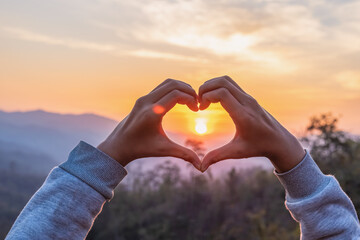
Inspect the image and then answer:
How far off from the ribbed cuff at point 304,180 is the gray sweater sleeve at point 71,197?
52 cm

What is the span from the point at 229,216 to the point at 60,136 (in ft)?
212

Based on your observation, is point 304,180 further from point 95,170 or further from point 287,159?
point 95,170

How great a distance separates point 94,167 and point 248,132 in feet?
1.51

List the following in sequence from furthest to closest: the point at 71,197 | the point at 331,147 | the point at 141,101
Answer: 1. the point at 331,147
2. the point at 141,101
3. the point at 71,197

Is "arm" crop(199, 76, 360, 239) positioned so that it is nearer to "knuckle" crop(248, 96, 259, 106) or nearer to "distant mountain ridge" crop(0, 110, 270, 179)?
"knuckle" crop(248, 96, 259, 106)

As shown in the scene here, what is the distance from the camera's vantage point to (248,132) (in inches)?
47.6

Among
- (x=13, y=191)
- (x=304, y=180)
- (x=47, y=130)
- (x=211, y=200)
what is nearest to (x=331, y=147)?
(x=211, y=200)

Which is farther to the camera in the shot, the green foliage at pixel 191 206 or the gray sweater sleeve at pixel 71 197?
the green foliage at pixel 191 206

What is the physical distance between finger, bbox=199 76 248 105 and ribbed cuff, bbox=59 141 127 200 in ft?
1.18

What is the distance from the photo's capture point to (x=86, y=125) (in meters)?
70.8

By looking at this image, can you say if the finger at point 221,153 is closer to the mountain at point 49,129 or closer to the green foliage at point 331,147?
the green foliage at point 331,147

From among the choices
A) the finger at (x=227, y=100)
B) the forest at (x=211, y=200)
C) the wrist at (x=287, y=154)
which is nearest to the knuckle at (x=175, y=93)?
the finger at (x=227, y=100)

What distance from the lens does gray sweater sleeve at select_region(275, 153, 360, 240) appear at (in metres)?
1.18

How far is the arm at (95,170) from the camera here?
3.50ft
